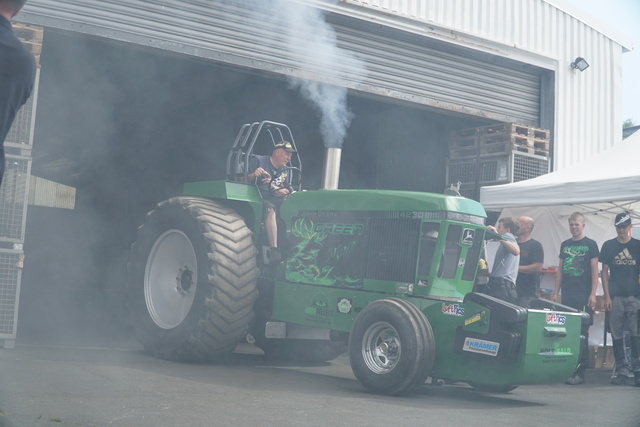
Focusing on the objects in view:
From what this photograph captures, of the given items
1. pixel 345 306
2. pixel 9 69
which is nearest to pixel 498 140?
pixel 345 306

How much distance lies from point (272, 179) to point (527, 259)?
120 inches

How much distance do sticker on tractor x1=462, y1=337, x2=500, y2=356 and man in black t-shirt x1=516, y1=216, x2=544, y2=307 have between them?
9.57ft

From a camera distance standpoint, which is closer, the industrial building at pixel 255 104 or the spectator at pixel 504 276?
the spectator at pixel 504 276

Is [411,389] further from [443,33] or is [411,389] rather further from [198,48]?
[443,33]

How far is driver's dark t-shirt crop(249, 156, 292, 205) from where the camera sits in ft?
25.3

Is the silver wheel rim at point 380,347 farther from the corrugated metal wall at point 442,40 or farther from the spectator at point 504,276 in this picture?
the corrugated metal wall at point 442,40

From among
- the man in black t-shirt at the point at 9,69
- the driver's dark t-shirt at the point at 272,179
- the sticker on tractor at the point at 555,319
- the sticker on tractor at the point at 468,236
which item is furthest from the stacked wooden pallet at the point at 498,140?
the man in black t-shirt at the point at 9,69

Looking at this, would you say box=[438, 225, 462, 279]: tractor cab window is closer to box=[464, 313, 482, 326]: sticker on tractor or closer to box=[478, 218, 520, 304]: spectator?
Result: box=[464, 313, 482, 326]: sticker on tractor

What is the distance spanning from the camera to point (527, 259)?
28.8ft

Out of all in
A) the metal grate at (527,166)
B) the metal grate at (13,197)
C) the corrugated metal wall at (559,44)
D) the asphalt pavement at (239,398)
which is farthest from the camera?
the metal grate at (527,166)

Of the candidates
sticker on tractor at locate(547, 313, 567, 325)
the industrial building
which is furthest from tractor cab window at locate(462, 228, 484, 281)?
the industrial building

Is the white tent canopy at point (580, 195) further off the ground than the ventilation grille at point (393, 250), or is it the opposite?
the white tent canopy at point (580, 195)

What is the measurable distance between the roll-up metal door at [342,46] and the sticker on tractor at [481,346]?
210 inches

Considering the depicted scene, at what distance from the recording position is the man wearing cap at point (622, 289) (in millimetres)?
8148
